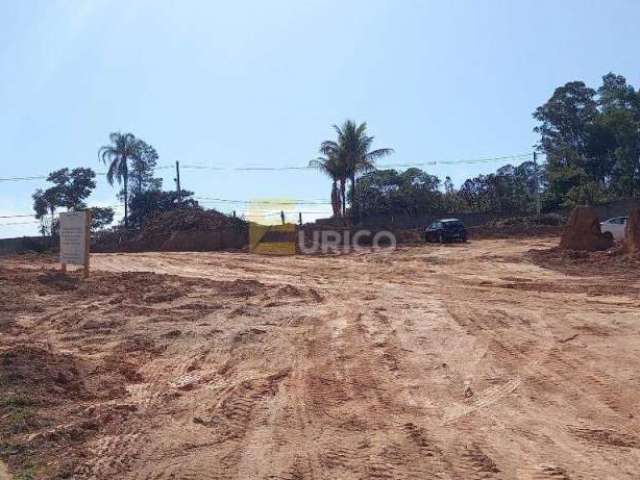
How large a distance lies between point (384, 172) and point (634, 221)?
3157cm

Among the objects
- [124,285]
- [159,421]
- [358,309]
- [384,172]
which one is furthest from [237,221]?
[159,421]

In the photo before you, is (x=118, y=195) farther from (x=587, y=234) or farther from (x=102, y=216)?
(x=587, y=234)

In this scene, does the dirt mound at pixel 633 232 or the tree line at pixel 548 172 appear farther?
the tree line at pixel 548 172

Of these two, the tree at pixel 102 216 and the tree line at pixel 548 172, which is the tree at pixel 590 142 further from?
the tree at pixel 102 216

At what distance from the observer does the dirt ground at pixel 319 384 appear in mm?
4918

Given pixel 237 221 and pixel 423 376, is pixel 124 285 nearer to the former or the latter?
pixel 423 376

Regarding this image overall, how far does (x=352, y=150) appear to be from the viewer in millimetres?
43094

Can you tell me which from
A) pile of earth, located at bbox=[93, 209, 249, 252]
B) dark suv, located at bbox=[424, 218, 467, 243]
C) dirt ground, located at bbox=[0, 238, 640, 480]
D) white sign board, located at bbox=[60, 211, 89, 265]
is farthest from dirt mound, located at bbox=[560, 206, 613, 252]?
pile of earth, located at bbox=[93, 209, 249, 252]

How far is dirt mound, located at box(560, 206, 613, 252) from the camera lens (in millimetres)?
24531

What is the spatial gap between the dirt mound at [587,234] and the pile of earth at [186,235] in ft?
64.3

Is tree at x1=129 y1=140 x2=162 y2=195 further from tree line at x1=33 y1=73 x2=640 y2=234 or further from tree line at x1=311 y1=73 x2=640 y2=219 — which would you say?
tree line at x1=311 y1=73 x2=640 y2=219

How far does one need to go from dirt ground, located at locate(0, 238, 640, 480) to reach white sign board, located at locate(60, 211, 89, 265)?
2996mm

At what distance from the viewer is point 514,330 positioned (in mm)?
10203

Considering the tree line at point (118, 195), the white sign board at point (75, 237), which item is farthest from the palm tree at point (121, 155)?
the white sign board at point (75, 237)
